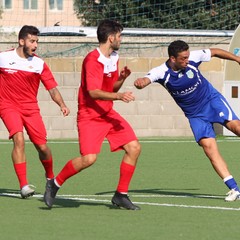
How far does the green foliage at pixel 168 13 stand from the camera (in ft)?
116

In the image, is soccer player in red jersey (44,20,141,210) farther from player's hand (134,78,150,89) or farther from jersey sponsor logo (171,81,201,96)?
jersey sponsor logo (171,81,201,96)

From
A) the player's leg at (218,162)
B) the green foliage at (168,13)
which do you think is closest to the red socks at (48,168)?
the player's leg at (218,162)

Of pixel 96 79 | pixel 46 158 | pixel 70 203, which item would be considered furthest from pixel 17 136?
pixel 96 79

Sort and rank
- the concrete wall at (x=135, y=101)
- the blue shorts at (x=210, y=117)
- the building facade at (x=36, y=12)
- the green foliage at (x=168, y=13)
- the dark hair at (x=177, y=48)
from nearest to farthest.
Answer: the dark hair at (x=177, y=48) < the blue shorts at (x=210, y=117) < the concrete wall at (x=135, y=101) < the green foliage at (x=168, y=13) < the building facade at (x=36, y=12)

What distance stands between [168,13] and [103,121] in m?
26.2

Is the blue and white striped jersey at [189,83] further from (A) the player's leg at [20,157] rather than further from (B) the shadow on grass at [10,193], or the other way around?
(B) the shadow on grass at [10,193]

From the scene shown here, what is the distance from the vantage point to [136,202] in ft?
39.7

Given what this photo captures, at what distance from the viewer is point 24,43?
41.9ft

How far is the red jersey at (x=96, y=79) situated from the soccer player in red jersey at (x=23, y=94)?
1.21 m

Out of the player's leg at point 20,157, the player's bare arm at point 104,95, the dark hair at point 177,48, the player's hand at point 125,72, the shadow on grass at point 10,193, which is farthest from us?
the shadow on grass at point 10,193

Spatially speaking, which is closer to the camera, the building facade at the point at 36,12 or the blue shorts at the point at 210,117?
the blue shorts at the point at 210,117

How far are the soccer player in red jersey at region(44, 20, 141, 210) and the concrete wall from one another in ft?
35.8

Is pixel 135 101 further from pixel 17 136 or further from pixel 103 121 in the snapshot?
pixel 103 121

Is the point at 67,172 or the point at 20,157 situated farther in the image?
the point at 20,157
